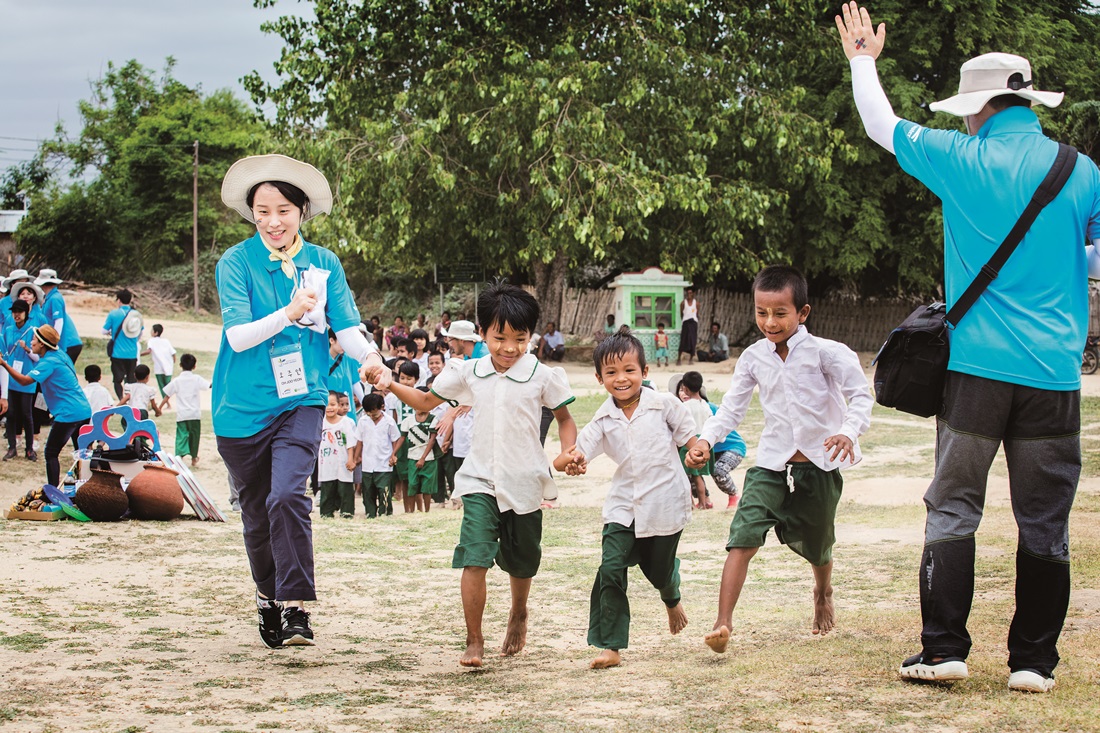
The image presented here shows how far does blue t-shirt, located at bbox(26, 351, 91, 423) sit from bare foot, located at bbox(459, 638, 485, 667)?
8.76 metres

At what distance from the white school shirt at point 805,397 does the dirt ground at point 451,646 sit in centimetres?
80

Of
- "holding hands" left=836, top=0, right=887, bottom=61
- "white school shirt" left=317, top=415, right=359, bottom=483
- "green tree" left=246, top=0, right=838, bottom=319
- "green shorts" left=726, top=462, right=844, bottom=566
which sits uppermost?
"green tree" left=246, top=0, right=838, bottom=319

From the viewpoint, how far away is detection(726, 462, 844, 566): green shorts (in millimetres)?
4969

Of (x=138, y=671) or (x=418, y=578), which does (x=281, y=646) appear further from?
(x=418, y=578)

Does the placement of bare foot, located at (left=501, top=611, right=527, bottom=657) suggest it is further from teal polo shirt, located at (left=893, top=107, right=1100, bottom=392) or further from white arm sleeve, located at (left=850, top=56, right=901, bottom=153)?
white arm sleeve, located at (left=850, top=56, right=901, bottom=153)

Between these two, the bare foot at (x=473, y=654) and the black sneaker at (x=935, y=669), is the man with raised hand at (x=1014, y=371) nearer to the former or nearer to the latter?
the black sneaker at (x=935, y=669)

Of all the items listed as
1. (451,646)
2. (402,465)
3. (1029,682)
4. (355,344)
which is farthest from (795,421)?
(402,465)

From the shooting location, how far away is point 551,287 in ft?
99.2

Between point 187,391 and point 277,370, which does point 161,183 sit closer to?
point 187,391

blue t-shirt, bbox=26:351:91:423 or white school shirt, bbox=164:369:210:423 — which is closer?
blue t-shirt, bbox=26:351:91:423

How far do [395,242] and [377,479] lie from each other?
15.3m

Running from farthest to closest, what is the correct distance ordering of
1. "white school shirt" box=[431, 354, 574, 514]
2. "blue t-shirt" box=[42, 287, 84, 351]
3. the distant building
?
the distant building < "blue t-shirt" box=[42, 287, 84, 351] < "white school shirt" box=[431, 354, 574, 514]

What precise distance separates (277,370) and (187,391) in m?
9.37

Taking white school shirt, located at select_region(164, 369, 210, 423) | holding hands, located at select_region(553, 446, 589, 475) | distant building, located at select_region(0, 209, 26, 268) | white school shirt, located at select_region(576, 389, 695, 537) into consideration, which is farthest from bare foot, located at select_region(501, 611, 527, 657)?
distant building, located at select_region(0, 209, 26, 268)
